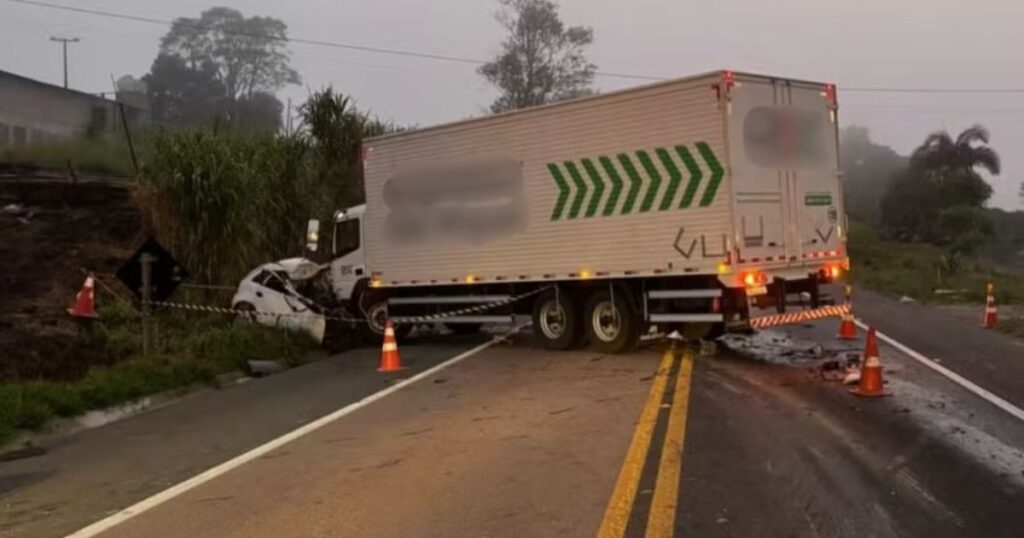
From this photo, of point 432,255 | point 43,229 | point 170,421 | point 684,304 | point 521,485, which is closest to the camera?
point 521,485

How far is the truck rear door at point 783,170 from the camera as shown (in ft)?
44.4

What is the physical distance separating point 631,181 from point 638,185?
0.14 m

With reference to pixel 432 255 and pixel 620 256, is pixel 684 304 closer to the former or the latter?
pixel 620 256

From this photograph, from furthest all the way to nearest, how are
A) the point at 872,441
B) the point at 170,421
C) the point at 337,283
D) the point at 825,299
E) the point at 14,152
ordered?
the point at 14,152, the point at 337,283, the point at 825,299, the point at 170,421, the point at 872,441

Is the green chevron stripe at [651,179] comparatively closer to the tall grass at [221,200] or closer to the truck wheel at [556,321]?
the truck wheel at [556,321]

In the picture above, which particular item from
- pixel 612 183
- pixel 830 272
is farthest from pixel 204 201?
pixel 830 272

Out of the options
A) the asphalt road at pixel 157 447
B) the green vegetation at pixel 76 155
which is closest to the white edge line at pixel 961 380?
the asphalt road at pixel 157 447

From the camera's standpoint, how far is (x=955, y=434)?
26.9 ft

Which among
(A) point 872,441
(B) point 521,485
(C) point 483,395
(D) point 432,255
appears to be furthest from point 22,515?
(D) point 432,255

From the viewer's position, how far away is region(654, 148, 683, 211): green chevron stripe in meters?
13.8

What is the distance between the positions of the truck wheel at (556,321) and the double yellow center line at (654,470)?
457cm

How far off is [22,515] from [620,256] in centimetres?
942

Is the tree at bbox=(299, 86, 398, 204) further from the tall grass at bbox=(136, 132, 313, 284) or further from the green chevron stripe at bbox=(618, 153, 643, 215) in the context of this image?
the green chevron stripe at bbox=(618, 153, 643, 215)

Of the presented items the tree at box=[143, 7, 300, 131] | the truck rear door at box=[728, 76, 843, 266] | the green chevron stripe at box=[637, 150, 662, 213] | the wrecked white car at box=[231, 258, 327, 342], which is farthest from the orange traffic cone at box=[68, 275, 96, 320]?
the tree at box=[143, 7, 300, 131]
